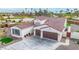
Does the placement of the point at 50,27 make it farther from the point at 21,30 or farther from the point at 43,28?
the point at 21,30

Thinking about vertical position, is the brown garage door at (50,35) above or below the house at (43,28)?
below

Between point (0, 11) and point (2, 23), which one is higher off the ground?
point (0, 11)

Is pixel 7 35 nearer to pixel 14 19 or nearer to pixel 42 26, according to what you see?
pixel 14 19

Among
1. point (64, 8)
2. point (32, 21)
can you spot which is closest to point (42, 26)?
point (32, 21)

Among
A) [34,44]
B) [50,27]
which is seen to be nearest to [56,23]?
[50,27]

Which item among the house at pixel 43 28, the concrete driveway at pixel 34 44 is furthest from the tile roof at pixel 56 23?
the concrete driveway at pixel 34 44

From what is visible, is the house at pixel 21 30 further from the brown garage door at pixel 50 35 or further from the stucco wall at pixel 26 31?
the brown garage door at pixel 50 35

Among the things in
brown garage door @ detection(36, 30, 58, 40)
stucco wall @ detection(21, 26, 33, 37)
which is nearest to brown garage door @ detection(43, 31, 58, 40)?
brown garage door @ detection(36, 30, 58, 40)

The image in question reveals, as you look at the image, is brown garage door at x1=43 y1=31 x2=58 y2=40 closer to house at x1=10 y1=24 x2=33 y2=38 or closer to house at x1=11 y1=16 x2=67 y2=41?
house at x1=11 y1=16 x2=67 y2=41
